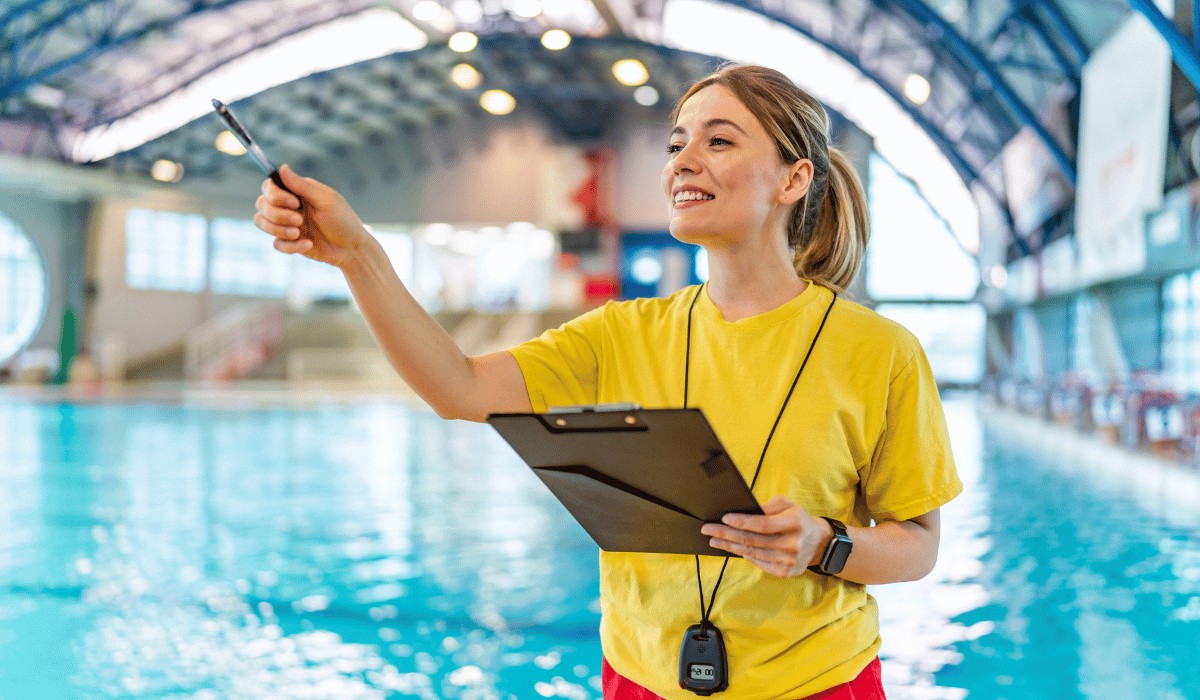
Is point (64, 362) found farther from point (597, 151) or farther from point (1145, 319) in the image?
point (1145, 319)

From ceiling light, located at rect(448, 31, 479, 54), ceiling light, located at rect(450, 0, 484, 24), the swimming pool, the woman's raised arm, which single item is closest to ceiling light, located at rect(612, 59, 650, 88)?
ceiling light, located at rect(448, 31, 479, 54)

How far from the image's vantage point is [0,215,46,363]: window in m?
24.5

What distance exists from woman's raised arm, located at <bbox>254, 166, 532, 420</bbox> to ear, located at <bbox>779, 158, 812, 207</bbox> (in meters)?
0.50

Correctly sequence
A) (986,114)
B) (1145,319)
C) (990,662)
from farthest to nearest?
(986,114)
(1145,319)
(990,662)

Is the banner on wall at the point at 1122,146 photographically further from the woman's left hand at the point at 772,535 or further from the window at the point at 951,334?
the window at the point at 951,334

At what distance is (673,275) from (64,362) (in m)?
16.0

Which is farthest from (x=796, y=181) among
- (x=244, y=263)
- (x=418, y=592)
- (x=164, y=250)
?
(x=244, y=263)

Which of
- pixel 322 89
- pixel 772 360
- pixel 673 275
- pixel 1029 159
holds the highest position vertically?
pixel 322 89

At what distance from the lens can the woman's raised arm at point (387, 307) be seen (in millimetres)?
1340

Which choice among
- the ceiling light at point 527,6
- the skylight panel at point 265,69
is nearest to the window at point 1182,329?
the ceiling light at point 527,6

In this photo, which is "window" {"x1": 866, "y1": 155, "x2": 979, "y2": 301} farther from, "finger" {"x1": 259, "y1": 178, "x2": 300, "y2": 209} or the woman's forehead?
"finger" {"x1": 259, "y1": 178, "x2": 300, "y2": 209}

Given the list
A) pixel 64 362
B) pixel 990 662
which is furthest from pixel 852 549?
pixel 64 362

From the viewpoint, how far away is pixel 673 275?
80.4 ft

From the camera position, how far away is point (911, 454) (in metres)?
1.37
